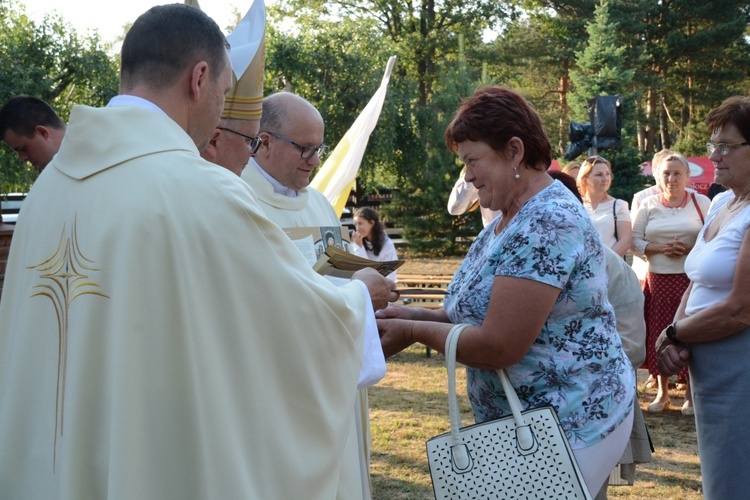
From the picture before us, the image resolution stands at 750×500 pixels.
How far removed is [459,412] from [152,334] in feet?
3.21

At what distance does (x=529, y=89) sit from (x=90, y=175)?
3767cm

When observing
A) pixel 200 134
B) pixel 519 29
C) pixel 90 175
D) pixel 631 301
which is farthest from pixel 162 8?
pixel 519 29

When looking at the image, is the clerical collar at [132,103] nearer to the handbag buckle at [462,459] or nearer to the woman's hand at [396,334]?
the woman's hand at [396,334]

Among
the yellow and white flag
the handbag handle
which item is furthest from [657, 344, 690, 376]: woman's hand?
the yellow and white flag

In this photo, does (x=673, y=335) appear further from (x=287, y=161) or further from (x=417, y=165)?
(x=417, y=165)

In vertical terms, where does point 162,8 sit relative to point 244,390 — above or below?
above

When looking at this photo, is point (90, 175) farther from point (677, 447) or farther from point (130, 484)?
point (677, 447)

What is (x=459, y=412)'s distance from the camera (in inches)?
91.0

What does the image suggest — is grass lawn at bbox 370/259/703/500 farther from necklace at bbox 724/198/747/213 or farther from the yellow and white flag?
necklace at bbox 724/198/747/213

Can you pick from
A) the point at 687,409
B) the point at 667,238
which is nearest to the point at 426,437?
the point at 687,409

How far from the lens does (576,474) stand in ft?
7.25

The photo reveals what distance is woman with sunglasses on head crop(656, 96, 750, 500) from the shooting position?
2.98 meters

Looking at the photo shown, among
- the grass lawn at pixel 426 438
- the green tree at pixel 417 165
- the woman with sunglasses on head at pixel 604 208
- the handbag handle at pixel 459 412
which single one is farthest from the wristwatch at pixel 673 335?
the green tree at pixel 417 165

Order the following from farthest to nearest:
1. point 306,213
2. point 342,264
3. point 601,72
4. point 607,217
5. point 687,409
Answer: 1. point 601,72
2. point 607,217
3. point 687,409
4. point 306,213
5. point 342,264
